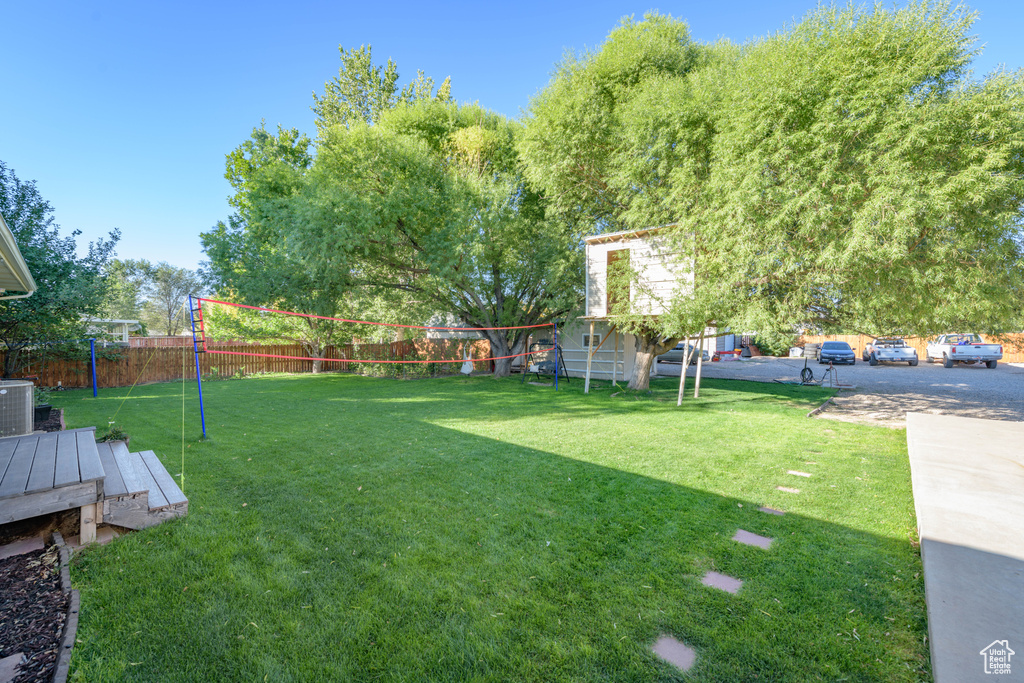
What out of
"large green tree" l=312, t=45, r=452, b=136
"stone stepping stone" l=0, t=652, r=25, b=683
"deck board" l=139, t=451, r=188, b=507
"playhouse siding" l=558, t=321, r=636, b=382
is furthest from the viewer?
"large green tree" l=312, t=45, r=452, b=136

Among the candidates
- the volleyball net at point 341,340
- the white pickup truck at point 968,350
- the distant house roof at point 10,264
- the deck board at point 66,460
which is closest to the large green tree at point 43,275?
the volleyball net at point 341,340

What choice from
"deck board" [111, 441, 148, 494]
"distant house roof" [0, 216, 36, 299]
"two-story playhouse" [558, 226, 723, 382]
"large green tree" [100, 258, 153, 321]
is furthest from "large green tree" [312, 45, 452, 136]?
"large green tree" [100, 258, 153, 321]

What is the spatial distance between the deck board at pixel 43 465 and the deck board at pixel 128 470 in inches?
15.2

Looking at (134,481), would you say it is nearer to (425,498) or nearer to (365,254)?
(425,498)

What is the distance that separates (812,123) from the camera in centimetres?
755

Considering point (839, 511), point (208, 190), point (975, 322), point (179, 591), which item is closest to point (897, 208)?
point (975, 322)

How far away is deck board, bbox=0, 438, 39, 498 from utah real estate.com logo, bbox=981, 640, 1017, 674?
477cm

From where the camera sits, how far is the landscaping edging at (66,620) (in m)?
1.72

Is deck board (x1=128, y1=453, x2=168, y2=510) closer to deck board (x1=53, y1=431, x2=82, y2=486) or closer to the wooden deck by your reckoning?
the wooden deck

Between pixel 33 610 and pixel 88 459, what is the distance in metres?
1.31

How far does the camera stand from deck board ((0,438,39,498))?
2529mm

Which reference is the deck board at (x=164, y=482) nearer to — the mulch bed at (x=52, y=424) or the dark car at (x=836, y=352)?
the mulch bed at (x=52, y=424)

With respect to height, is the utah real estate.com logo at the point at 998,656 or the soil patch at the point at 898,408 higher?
→ the utah real estate.com logo at the point at 998,656

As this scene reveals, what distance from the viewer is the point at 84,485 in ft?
8.75
